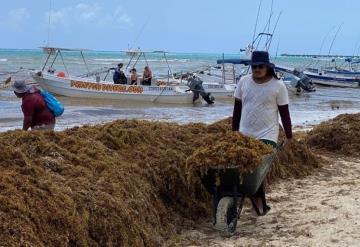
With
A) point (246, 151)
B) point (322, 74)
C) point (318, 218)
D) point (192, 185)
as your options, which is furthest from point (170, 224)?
point (322, 74)

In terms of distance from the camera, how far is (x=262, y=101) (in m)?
5.80

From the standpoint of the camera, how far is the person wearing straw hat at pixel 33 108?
22.6 ft

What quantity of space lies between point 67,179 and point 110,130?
188cm

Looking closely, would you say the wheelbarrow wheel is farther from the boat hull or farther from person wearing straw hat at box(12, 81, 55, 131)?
the boat hull

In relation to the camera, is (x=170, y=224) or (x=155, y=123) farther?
(x=155, y=123)

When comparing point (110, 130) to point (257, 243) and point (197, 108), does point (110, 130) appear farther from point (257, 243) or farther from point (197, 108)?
point (197, 108)

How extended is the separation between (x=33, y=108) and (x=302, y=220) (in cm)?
345

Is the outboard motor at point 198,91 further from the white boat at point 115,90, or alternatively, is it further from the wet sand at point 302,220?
the wet sand at point 302,220

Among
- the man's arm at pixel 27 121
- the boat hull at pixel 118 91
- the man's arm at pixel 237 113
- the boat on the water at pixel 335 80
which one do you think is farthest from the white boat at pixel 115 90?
the boat on the water at pixel 335 80

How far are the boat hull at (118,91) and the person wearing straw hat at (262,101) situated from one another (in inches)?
765

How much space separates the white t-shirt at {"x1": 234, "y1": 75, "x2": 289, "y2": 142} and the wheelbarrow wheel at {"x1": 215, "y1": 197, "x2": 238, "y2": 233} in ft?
2.59

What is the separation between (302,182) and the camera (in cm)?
830

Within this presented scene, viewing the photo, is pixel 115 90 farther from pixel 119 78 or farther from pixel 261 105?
pixel 261 105

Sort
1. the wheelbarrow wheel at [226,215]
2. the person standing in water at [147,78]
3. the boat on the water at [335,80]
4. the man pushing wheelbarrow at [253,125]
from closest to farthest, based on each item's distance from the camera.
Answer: the man pushing wheelbarrow at [253,125] < the wheelbarrow wheel at [226,215] < the person standing in water at [147,78] < the boat on the water at [335,80]
